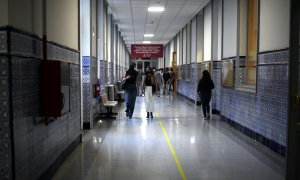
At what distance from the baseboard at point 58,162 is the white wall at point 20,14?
1.75m

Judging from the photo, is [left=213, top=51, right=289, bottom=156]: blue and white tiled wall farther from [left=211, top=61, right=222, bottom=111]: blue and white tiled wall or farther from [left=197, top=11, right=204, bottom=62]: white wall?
[left=197, top=11, right=204, bottom=62]: white wall

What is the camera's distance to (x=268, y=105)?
655cm

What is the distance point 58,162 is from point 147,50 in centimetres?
1979

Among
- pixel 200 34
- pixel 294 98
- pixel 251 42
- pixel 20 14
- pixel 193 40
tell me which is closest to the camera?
pixel 20 14

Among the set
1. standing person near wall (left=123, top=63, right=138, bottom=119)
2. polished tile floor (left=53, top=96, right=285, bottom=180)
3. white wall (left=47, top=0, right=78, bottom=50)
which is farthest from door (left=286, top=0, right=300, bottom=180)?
standing person near wall (left=123, top=63, right=138, bottom=119)

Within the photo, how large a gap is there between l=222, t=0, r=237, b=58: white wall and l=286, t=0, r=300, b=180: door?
5217 mm

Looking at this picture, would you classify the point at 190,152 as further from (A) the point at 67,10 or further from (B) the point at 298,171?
(A) the point at 67,10

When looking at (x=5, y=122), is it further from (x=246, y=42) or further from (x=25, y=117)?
(x=246, y=42)

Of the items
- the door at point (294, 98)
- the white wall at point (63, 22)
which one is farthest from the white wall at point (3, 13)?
the door at point (294, 98)

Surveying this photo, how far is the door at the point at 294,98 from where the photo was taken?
383cm

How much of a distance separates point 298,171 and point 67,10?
419cm

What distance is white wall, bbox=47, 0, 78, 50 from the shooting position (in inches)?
189

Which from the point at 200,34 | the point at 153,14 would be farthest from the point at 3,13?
the point at 200,34

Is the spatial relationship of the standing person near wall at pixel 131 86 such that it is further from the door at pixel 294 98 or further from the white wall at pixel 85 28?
the door at pixel 294 98
